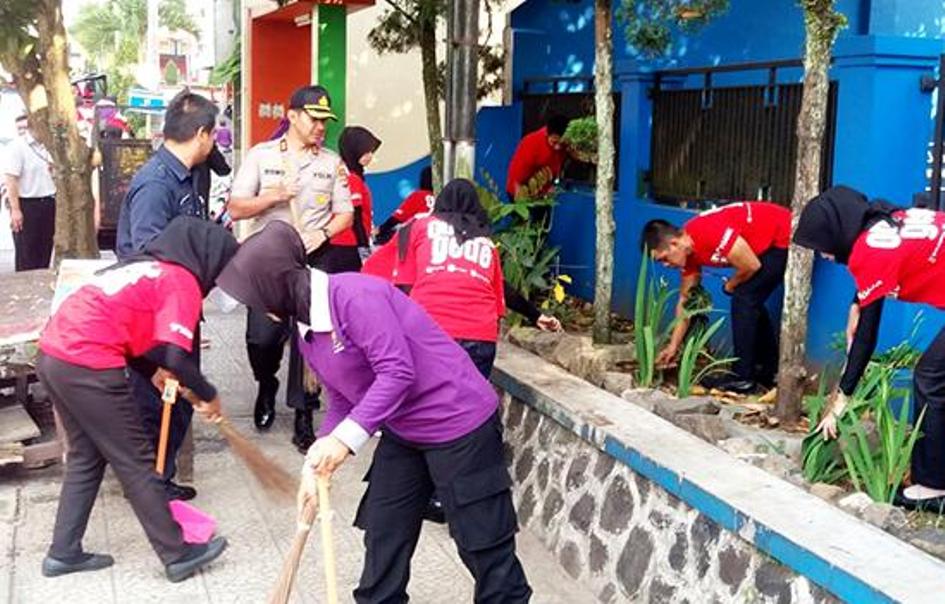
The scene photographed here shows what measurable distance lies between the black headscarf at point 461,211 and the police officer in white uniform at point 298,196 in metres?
1.13

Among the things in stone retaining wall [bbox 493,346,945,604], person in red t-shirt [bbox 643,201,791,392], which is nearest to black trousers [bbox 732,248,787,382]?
person in red t-shirt [bbox 643,201,791,392]

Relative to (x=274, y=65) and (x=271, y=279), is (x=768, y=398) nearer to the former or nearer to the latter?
(x=271, y=279)

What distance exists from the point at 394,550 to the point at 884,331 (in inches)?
111

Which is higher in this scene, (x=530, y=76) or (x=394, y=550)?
(x=530, y=76)

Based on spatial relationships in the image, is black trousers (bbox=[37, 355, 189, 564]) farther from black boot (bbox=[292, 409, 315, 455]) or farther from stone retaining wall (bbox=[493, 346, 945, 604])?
black boot (bbox=[292, 409, 315, 455])

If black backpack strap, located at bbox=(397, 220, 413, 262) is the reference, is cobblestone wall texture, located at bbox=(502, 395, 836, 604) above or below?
below

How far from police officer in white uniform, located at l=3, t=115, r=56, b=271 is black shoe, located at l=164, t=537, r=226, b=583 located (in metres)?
5.17

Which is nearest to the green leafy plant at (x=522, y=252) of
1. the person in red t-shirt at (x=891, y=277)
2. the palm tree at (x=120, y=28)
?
the person in red t-shirt at (x=891, y=277)

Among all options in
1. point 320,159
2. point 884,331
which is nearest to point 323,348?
point 320,159

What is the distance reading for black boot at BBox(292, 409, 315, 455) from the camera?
603 centimetres

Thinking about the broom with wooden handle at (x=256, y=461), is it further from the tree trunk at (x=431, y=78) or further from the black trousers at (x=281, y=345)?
the tree trunk at (x=431, y=78)

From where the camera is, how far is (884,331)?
536 cm

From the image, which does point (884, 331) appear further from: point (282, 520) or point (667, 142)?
point (282, 520)

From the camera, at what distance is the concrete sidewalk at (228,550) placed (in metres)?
4.32
